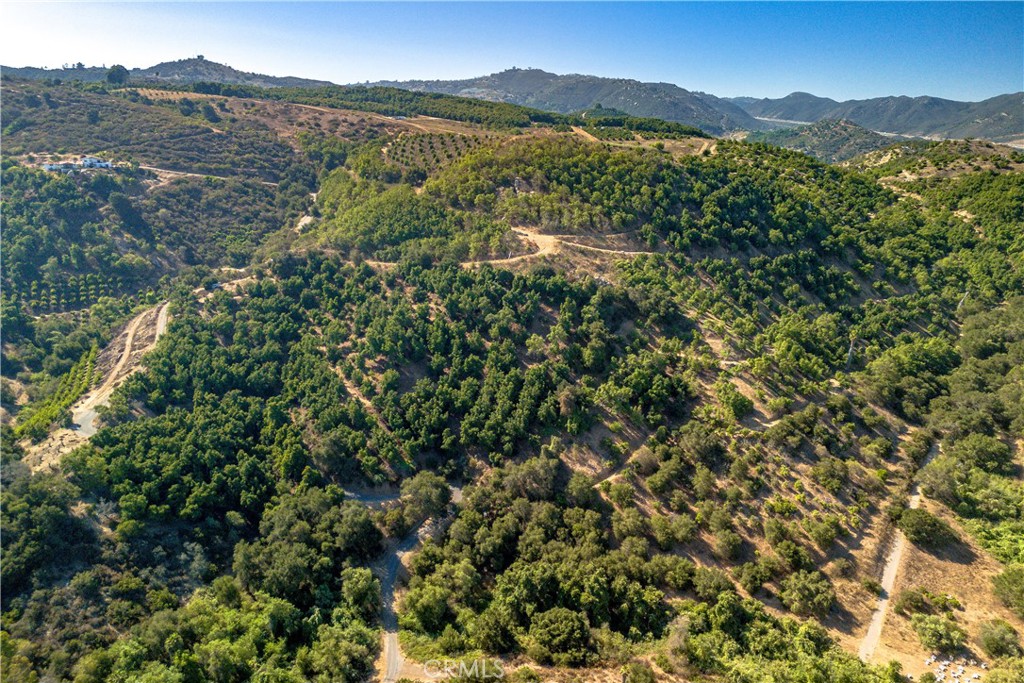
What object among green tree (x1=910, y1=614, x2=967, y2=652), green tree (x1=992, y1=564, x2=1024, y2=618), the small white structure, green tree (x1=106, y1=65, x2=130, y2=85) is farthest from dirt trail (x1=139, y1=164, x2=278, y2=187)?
green tree (x1=992, y1=564, x2=1024, y2=618)

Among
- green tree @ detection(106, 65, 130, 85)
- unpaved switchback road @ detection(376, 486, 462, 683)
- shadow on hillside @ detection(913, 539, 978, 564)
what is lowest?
unpaved switchback road @ detection(376, 486, 462, 683)

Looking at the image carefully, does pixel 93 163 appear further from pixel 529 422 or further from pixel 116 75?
pixel 529 422

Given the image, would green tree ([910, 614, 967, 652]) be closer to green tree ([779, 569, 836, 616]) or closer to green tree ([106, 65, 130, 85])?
green tree ([779, 569, 836, 616])

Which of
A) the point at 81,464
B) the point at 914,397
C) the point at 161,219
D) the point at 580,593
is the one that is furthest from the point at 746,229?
the point at 161,219

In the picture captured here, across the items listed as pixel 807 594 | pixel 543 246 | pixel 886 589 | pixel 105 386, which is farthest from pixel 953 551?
pixel 105 386

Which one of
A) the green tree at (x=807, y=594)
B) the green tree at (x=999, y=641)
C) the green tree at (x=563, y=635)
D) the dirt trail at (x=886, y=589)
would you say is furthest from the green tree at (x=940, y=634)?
the green tree at (x=563, y=635)

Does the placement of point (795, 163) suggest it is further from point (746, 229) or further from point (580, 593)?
point (580, 593)
